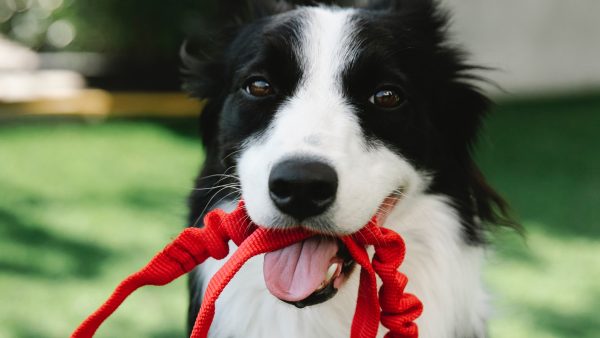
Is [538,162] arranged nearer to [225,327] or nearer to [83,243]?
[83,243]

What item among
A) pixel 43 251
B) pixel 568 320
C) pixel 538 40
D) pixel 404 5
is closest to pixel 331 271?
pixel 404 5

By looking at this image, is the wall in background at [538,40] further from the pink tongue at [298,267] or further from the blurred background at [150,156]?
the pink tongue at [298,267]

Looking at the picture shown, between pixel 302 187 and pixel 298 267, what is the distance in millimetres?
244

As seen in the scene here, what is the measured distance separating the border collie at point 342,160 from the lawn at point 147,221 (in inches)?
12.0

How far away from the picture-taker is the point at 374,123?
2.35 metres

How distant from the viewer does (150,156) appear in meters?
6.70

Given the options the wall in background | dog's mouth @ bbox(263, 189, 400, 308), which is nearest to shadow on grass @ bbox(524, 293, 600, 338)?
dog's mouth @ bbox(263, 189, 400, 308)

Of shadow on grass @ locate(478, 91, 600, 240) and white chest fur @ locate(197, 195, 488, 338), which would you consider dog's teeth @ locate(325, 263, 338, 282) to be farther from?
shadow on grass @ locate(478, 91, 600, 240)

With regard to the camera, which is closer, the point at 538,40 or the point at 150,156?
the point at 150,156

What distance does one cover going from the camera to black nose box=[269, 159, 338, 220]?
1.89 m

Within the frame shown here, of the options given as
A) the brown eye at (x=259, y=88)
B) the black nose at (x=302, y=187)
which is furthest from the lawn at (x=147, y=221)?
the black nose at (x=302, y=187)

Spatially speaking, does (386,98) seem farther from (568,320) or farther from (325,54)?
(568,320)

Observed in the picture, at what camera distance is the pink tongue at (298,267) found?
1971 mm

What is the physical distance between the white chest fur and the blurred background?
452 mm
